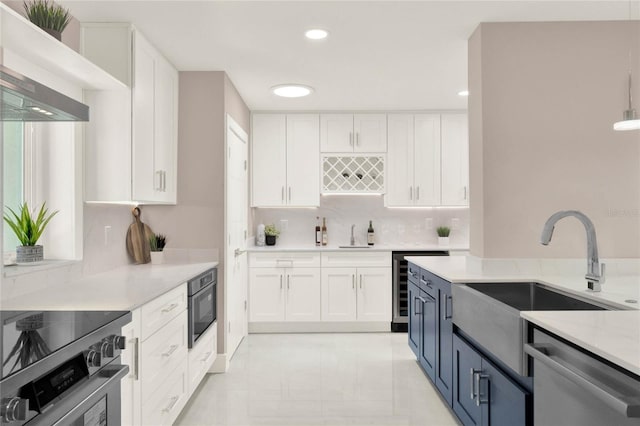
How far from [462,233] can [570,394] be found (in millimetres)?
4234

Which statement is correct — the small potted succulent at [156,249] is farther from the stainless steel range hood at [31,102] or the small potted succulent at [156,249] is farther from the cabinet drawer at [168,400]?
the stainless steel range hood at [31,102]

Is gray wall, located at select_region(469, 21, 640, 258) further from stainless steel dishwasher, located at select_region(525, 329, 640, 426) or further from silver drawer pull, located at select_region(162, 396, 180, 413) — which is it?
silver drawer pull, located at select_region(162, 396, 180, 413)

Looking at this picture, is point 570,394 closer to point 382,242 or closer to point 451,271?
point 451,271

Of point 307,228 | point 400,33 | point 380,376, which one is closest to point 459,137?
point 307,228

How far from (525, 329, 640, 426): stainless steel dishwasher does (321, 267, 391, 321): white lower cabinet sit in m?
3.16

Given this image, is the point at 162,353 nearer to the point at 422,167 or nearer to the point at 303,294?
the point at 303,294

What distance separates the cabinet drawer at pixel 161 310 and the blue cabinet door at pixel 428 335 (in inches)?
65.7

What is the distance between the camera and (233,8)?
99.0 inches

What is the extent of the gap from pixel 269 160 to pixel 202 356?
2.54m

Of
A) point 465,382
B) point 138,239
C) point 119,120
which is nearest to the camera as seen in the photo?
point 465,382

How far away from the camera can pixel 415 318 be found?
3543mm

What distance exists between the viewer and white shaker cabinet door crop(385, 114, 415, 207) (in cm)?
502

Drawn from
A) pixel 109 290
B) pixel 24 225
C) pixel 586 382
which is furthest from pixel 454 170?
pixel 24 225

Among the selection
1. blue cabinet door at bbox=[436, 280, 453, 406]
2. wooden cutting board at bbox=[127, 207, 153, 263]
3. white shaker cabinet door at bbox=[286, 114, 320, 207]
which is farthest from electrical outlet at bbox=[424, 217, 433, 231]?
wooden cutting board at bbox=[127, 207, 153, 263]
